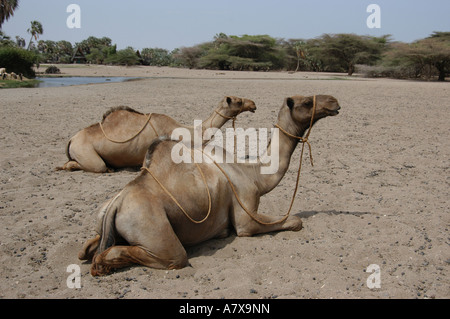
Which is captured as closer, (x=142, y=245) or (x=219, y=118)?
(x=142, y=245)

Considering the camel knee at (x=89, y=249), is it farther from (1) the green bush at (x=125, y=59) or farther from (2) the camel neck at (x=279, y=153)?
(1) the green bush at (x=125, y=59)

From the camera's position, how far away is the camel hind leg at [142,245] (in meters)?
4.64

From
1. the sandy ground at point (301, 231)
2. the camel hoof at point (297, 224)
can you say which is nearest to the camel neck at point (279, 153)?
the camel hoof at point (297, 224)

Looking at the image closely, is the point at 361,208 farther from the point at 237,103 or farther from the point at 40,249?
the point at 40,249

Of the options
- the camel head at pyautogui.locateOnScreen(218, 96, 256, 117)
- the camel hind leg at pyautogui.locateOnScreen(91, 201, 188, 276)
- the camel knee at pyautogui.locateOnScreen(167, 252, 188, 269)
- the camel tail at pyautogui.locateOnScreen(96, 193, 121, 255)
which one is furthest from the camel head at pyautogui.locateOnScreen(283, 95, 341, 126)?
the camel head at pyautogui.locateOnScreen(218, 96, 256, 117)

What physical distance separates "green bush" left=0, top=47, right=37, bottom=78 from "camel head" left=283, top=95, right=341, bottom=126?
4151cm

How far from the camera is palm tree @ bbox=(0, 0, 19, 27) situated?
2308 inches

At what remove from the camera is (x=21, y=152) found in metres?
10.2

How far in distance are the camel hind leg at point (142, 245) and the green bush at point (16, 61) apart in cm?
4182

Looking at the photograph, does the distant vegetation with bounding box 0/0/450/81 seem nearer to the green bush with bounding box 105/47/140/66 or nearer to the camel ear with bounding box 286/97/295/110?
the green bush with bounding box 105/47/140/66

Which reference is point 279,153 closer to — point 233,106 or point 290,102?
point 290,102

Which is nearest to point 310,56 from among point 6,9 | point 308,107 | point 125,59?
point 125,59

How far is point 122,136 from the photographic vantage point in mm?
8609

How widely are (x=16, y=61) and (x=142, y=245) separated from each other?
43890 millimetres
